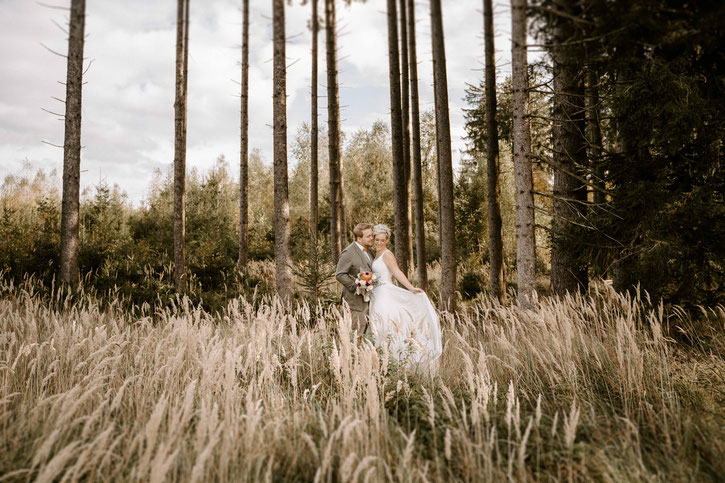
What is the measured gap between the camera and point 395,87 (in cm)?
1206

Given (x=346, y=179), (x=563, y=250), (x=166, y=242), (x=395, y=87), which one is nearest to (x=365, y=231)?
(x=563, y=250)

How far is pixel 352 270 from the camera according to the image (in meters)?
6.27

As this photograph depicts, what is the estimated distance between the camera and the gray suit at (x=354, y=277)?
20.3 ft

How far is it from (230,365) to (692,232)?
6003 mm

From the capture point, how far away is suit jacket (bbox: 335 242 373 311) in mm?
6199

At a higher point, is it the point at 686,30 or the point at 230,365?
the point at 686,30

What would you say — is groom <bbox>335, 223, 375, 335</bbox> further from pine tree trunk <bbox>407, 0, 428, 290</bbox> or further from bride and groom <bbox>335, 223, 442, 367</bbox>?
pine tree trunk <bbox>407, 0, 428, 290</bbox>

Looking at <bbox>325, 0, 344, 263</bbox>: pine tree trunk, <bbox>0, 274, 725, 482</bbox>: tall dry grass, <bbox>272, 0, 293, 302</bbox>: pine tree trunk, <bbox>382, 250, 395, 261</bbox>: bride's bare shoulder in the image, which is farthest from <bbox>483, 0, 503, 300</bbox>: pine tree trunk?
<bbox>0, 274, 725, 482</bbox>: tall dry grass

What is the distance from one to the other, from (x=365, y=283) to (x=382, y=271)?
1.37 ft

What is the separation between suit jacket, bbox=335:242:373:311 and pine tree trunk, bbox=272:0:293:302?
310cm

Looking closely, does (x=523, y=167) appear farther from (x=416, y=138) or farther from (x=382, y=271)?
(x=416, y=138)

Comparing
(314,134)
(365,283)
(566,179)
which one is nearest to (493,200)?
(566,179)

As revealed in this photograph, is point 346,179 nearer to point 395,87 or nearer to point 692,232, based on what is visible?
point 395,87

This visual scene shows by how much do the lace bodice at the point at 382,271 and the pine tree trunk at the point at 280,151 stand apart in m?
3.28
